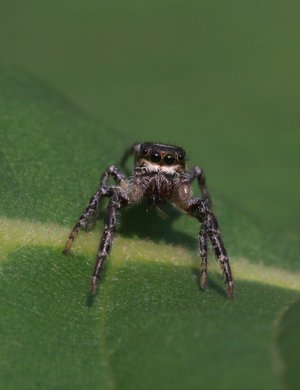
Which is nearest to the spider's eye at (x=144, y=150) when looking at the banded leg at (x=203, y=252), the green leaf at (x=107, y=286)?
the green leaf at (x=107, y=286)

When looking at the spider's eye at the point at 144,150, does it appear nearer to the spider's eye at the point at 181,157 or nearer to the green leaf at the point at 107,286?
the spider's eye at the point at 181,157

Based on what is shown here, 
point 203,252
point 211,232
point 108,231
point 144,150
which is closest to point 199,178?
point 144,150

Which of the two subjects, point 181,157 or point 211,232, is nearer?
point 211,232

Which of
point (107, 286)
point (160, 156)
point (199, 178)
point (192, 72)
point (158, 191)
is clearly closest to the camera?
point (107, 286)

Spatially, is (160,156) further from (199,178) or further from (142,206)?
(199,178)

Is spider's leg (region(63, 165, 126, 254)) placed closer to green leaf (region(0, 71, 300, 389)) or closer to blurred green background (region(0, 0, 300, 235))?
green leaf (region(0, 71, 300, 389))

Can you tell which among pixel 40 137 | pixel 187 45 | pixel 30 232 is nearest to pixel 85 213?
pixel 30 232
